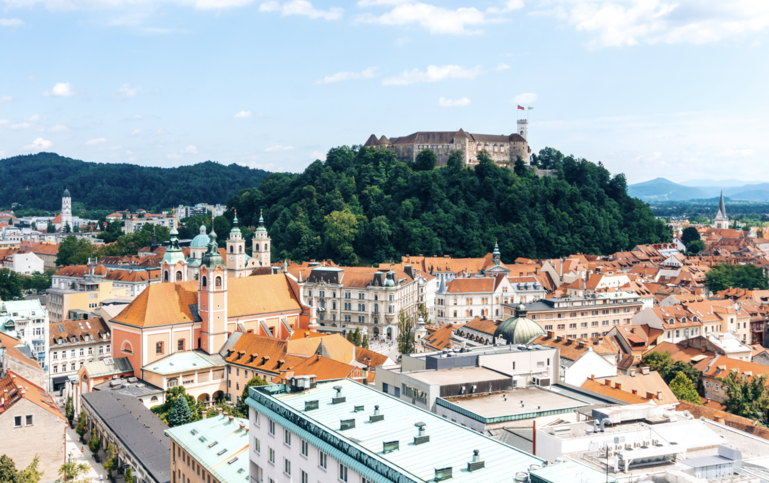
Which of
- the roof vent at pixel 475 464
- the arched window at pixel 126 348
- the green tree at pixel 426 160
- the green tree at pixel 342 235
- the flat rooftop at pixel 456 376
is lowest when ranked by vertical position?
the arched window at pixel 126 348

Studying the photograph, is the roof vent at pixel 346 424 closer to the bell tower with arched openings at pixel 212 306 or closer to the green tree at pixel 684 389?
the green tree at pixel 684 389

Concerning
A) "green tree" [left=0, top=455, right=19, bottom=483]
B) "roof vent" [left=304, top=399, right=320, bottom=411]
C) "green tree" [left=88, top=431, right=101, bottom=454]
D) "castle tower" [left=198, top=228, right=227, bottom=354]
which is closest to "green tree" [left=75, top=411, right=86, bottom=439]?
"green tree" [left=88, top=431, right=101, bottom=454]

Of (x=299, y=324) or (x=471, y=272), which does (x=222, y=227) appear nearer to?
(x=471, y=272)

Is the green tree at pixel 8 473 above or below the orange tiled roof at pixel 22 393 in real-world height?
below

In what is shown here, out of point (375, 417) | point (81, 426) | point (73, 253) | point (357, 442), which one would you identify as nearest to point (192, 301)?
point (81, 426)

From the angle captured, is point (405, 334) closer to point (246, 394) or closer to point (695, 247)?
point (246, 394)

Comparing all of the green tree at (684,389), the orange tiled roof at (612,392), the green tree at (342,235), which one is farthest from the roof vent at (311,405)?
the green tree at (342,235)
